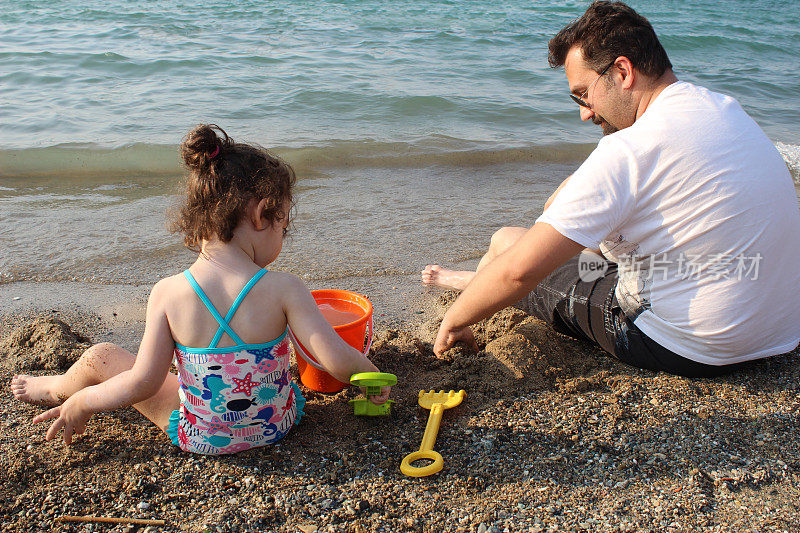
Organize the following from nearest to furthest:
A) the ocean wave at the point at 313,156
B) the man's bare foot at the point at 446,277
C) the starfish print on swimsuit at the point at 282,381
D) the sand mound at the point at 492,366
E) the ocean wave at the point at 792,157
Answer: the starfish print on swimsuit at the point at 282,381 < the sand mound at the point at 492,366 < the man's bare foot at the point at 446,277 < the ocean wave at the point at 313,156 < the ocean wave at the point at 792,157

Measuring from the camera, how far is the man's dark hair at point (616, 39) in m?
2.55

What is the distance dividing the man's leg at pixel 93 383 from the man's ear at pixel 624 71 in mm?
2082

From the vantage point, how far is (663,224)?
2.32 metres

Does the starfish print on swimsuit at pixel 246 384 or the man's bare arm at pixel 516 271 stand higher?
the man's bare arm at pixel 516 271

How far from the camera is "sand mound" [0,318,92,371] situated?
295 cm

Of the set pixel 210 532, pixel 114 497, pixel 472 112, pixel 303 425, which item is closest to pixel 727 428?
pixel 303 425

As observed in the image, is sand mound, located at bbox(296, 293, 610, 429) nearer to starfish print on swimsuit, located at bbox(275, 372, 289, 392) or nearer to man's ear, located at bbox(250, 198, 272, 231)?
starfish print on swimsuit, located at bbox(275, 372, 289, 392)

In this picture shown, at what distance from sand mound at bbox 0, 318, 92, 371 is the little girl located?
81cm

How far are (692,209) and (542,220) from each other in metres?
0.51

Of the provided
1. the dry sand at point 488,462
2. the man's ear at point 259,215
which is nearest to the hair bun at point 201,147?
the man's ear at point 259,215

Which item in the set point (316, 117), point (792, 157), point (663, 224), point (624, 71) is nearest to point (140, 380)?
point (663, 224)

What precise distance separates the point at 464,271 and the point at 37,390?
2199 mm

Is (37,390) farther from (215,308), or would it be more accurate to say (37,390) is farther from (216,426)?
(215,308)

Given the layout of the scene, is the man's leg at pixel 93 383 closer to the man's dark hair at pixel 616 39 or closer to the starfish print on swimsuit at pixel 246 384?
the starfish print on swimsuit at pixel 246 384
